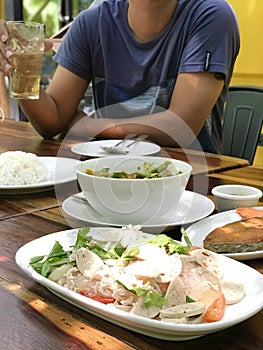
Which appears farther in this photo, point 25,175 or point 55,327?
point 25,175

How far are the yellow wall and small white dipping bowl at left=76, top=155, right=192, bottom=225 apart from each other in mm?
2998

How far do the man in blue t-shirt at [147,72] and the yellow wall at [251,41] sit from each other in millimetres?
1678

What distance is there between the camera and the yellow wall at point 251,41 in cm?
363

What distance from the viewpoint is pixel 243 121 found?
2.26 m

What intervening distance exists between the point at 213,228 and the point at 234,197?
0.15 metres

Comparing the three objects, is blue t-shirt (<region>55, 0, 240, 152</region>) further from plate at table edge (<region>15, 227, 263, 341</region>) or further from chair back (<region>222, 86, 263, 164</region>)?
plate at table edge (<region>15, 227, 263, 341</region>)

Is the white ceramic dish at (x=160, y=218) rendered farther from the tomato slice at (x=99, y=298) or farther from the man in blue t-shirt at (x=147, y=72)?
the man in blue t-shirt at (x=147, y=72)

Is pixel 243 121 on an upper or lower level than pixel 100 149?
lower

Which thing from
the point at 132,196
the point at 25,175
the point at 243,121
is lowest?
the point at 243,121

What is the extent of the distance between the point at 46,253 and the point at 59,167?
59cm

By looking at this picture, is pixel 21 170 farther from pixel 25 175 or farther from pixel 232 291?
pixel 232 291

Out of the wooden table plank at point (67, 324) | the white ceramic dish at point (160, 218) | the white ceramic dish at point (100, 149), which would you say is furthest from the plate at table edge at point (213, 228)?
the white ceramic dish at point (100, 149)

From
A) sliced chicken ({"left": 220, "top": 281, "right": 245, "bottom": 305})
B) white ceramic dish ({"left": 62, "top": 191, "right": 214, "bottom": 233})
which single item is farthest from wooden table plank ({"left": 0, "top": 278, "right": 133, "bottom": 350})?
white ceramic dish ({"left": 62, "top": 191, "right": 214, "bottom": 233})

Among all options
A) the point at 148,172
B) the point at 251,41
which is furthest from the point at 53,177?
the point at 251,41
